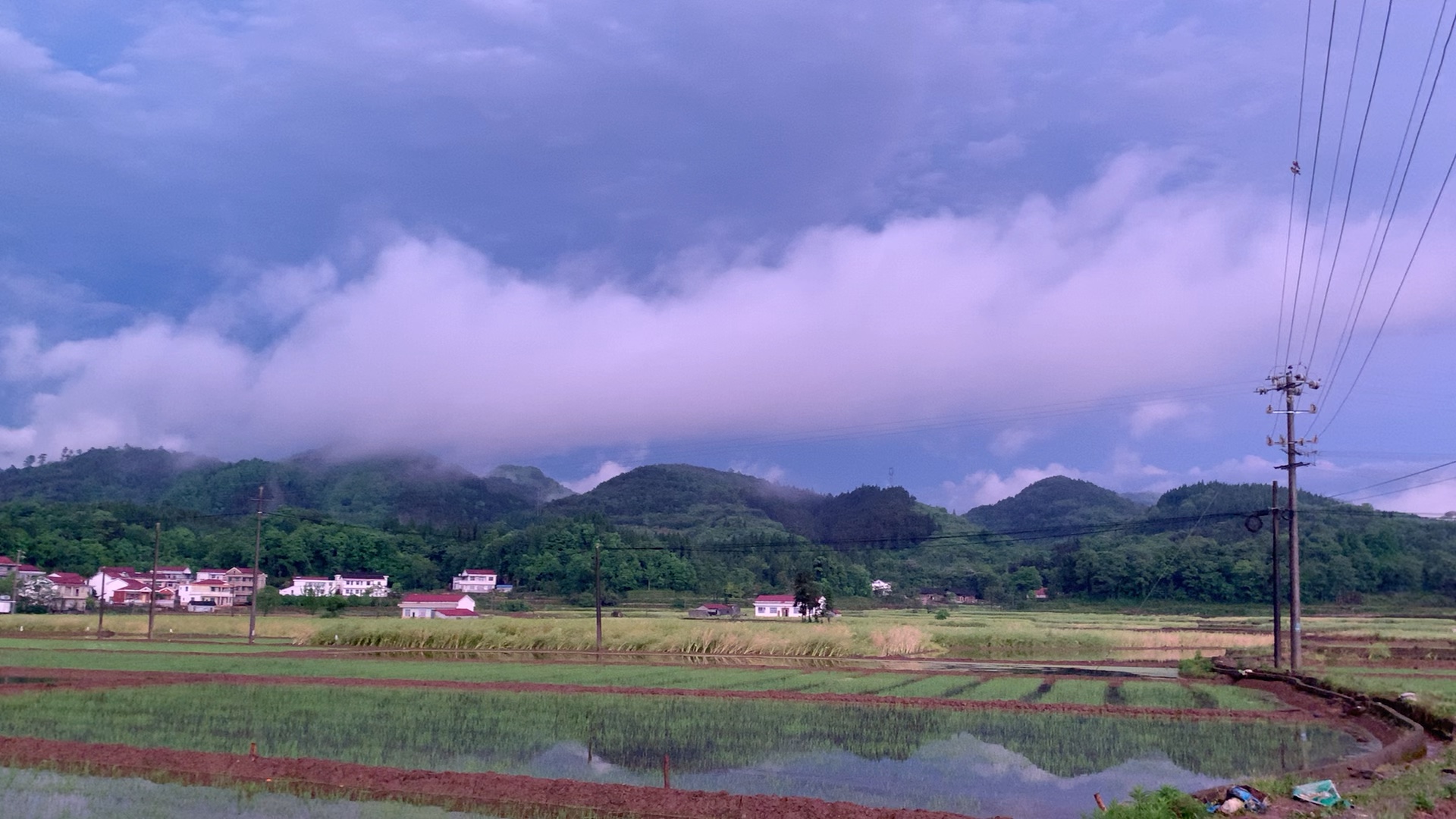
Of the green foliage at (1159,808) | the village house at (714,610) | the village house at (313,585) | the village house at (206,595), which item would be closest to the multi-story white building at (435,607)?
the village house at (714,610)

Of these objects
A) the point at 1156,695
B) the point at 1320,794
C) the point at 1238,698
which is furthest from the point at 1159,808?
the point at 1238,698

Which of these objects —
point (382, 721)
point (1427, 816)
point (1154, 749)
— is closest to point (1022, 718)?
point (1154, 749)

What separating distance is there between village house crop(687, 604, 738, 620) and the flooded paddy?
2016 inches

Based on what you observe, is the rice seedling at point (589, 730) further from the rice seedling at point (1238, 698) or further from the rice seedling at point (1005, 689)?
the rice seedling at point (1005, 689)

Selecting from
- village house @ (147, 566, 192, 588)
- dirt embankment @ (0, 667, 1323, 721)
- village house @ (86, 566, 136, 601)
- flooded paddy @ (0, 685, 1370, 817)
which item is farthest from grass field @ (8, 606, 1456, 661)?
village house @ (147, 566, 192, 588)

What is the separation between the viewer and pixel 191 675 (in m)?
28.8

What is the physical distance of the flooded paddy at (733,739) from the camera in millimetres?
14633

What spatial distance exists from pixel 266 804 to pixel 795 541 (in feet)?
400

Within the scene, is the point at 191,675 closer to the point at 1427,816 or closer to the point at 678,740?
the point at 678,740

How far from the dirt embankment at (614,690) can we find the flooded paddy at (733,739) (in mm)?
587

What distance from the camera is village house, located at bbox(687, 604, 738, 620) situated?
76.7 m

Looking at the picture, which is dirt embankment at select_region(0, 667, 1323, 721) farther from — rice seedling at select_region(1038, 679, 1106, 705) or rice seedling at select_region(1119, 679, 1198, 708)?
rice seedling at select_region(1038, 679, 1106, 705)

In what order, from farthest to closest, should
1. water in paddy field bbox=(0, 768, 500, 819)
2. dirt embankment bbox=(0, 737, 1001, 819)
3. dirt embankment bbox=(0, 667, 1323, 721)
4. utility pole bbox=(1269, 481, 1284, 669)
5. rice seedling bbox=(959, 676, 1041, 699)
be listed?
utility pole bbox=(1269, 481, 1284, 669), rice seedling bbox=(959, 676, 1041, 699), dirt embankment bbox=(0, 667, 1323, 721), water in paddy field bbox=(0, 768, 500, 819), dirt embankment bbox=(0, 737, 1001, 819)

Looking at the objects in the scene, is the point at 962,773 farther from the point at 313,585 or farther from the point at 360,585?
the point at 360,585
